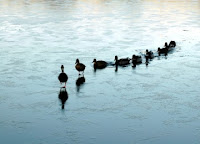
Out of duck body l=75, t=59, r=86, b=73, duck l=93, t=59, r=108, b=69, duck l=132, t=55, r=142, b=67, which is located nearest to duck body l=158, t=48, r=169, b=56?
duck l=132, t=55, r=142, b=67

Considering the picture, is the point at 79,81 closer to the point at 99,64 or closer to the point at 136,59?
the point at 99,64

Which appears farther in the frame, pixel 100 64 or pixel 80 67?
pixel 100 64

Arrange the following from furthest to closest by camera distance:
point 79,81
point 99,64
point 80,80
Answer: point 99,64, point 80,80, point 79,81

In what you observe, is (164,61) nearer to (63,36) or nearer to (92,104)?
(92,104)

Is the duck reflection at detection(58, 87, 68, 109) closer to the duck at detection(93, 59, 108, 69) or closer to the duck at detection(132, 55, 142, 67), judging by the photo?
the duck at detection(93, 59, 108, 69)

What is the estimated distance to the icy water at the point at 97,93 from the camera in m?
12.5

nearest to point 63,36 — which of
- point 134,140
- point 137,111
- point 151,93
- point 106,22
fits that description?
point 106,22

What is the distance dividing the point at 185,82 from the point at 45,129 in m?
8.30

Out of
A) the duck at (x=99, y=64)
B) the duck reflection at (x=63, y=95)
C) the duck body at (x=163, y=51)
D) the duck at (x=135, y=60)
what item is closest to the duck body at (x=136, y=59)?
the duck at (x=135, y=60)

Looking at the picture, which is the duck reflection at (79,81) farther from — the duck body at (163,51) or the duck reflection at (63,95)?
the duck body at (163,51)

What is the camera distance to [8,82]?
58.7 ft

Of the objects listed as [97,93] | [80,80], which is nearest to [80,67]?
[80,80]

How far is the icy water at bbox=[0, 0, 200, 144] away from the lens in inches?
491

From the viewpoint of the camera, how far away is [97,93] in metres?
Result: 16.5
